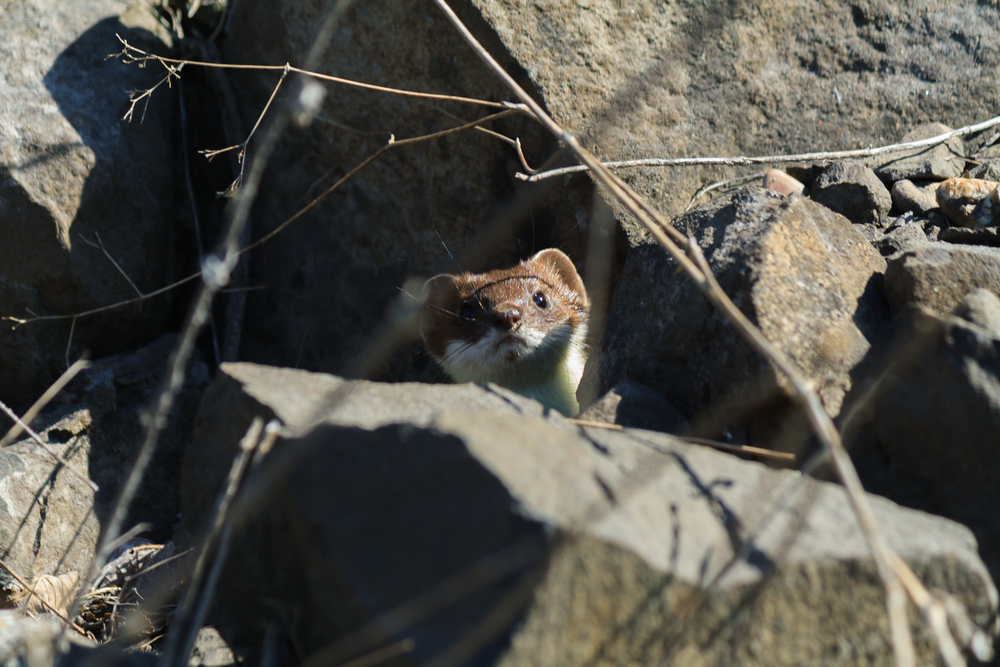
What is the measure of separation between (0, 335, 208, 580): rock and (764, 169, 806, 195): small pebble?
2990 mm

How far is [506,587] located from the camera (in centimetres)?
140

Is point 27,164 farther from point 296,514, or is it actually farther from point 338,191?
point 296,514

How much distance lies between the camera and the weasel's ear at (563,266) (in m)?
4.07

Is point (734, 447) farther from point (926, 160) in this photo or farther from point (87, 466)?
point (87, 466)

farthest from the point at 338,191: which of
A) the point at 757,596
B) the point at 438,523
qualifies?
the point at 757,596

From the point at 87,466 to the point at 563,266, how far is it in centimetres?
253

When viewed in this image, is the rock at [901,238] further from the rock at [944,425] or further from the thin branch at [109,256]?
the thin branch at [109,256]

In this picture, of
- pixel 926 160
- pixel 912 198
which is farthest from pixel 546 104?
pixel 926 160

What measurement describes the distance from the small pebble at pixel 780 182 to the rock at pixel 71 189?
9.93 ft

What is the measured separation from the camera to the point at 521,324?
13.3 ft

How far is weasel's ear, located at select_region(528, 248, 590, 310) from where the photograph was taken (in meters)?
4.07

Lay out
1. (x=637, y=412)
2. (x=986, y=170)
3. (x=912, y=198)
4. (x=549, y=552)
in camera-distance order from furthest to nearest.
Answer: (x=986, y=170) → (x=912, y=198) → (x=637, y=412) → (x=549, y=552)

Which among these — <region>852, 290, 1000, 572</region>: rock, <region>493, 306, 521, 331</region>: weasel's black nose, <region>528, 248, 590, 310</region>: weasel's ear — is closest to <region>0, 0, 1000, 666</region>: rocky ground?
<region>852, 290, 1000, 572</region>: rock

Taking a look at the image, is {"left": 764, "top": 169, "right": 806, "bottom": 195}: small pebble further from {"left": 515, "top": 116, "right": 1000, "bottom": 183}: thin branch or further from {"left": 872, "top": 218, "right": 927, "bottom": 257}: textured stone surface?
{"left": 872, "top": 218, "right": 927, "bottom": 257}: textured stone surface
